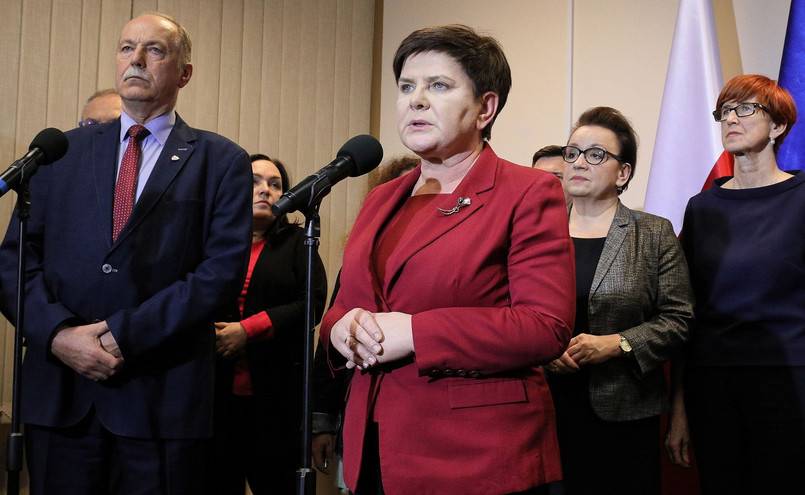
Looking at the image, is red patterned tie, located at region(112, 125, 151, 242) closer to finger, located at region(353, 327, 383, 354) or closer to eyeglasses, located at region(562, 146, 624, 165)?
finger, located at region(353, 327, 383, 354)

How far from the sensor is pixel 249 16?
4867mm

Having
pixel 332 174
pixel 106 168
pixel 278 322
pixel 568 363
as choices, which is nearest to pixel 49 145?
pixel 106 168

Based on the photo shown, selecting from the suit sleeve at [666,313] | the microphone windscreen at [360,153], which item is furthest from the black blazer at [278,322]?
the microphone windscreen at [360,153]

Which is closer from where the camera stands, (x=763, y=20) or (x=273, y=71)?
(x=763, y=20)

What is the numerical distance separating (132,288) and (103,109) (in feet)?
5.25

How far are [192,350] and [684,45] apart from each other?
9.28ft

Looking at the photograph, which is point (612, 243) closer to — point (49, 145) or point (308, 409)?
point (308, 409)

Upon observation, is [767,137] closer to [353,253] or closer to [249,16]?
[353,253]

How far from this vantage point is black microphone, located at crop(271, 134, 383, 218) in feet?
4.83

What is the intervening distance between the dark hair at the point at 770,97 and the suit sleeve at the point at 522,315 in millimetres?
1643

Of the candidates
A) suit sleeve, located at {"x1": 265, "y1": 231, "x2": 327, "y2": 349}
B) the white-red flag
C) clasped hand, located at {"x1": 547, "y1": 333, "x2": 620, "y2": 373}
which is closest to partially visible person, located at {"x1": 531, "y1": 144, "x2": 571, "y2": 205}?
the white-red flag

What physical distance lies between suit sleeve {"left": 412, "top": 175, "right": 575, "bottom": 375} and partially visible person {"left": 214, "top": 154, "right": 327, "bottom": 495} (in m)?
1.53

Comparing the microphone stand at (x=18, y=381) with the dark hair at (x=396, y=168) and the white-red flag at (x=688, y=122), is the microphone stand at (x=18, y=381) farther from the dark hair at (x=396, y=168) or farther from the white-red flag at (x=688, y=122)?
the white-red flag at (x=688, y=122)

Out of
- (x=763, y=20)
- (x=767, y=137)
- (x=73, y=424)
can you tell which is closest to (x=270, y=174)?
(x=73, y=424)
